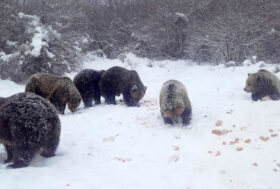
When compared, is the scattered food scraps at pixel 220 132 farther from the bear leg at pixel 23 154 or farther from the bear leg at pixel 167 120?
the bear leg at pixel 23 154

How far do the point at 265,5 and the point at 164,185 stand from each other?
16.9 meters

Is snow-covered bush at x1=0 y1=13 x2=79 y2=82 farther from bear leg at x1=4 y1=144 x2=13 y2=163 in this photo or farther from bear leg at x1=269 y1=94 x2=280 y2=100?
bear leg at x1=269 y1=94 x2=280 y2=100

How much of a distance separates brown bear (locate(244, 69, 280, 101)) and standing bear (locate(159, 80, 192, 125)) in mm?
3414

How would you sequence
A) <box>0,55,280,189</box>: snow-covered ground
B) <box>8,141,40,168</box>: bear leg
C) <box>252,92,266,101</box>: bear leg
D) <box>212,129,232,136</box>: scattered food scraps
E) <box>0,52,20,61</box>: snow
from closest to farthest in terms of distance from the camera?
<box>0,55,280,189</box>: snow-covered ground
<box>8,141,40,168</box>: bear leg
<box>212,129,232,136</box>: scattered food scraps
<box>252,92,266,101</box>: bear leg
<box>0,52,20,61</box>: snow

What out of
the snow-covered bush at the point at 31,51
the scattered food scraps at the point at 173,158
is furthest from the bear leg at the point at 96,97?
the scattered food scraps at the point at 173,158

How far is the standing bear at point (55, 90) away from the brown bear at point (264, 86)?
561 cm

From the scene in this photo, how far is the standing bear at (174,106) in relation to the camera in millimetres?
6730

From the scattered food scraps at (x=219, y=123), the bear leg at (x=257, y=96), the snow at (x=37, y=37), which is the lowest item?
the scattered food scraps at (x=219, y=123)

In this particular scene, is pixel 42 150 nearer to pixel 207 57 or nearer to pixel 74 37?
pixel 74 37

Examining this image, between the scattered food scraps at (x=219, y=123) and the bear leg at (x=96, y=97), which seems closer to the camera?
the scattered food scraps at (x=219, y=123)

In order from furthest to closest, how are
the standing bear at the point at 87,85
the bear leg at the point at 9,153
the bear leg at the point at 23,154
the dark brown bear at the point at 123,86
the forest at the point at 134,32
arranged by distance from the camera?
the forest at the point at 134,32 < the standing bear at the point at 87,85 < the dark brown bear at the point at 123,86 < the bear leg at the point at 9,153 < the bear leg at the point at 23,154

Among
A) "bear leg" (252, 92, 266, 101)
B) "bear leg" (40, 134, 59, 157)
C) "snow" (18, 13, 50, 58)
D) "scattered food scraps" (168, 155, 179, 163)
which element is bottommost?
"scattered food scraps" (168, 155, 179, 163)

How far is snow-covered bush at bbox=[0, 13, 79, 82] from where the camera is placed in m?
14.0

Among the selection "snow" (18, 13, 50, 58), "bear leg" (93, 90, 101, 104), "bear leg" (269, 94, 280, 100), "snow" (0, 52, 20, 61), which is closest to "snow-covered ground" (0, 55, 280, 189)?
"bear leg" (93, 90, 101, 104)
